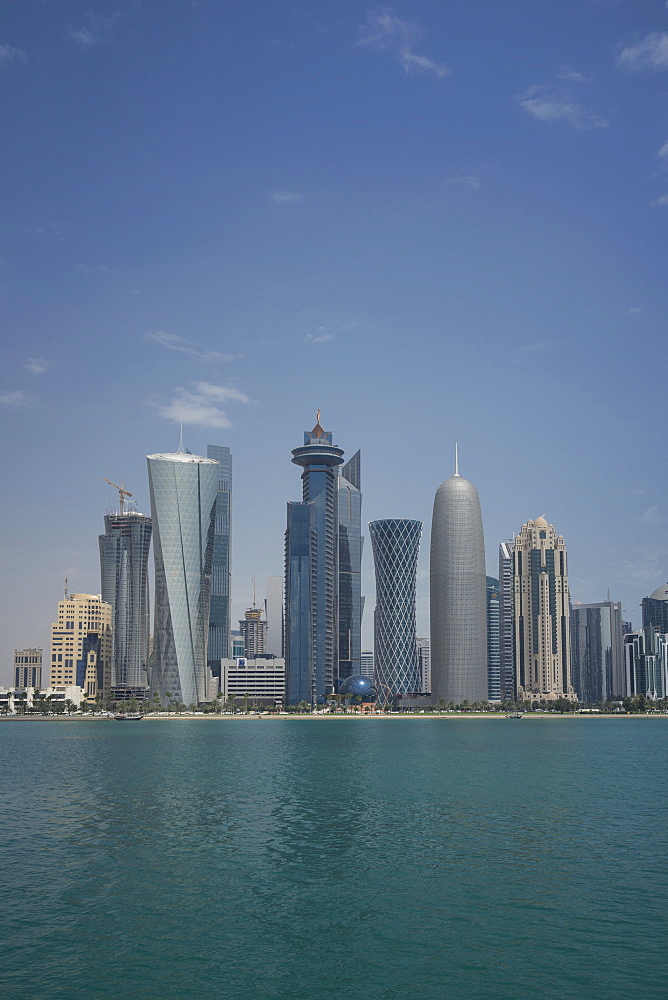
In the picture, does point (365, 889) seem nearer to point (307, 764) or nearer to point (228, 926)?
point (228, 926)

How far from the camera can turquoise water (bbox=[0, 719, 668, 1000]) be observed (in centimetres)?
4041

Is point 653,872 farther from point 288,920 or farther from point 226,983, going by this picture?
point 226,983

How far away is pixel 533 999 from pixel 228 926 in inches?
667


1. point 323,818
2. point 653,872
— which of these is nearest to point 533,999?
point 653,872

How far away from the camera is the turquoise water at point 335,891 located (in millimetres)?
40406

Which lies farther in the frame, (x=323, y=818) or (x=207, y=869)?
(x=323, y=818)

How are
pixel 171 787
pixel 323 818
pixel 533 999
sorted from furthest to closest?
pixel 171 787
pixel 323 818
pixel 533 999

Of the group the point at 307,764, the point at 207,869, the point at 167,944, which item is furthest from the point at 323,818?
the point at 307,764

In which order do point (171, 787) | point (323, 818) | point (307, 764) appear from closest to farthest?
point (323, 818) < point (171, 787) < point (307, 764)

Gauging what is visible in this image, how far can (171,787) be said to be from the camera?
353ft

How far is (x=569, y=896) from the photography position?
5325 centimetres

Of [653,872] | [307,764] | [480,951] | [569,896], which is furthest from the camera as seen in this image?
[307,764]

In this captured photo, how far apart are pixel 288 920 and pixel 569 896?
16218 mm

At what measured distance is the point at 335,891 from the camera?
181 feet
